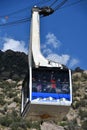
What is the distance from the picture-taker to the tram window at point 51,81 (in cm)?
2634

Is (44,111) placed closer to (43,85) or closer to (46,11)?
(43,85)

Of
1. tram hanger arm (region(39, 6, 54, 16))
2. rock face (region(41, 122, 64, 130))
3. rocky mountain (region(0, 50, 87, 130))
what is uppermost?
tram hanger arm (region(39, 6, 54, 16))

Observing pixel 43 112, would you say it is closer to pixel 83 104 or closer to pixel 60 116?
pixel 60 116

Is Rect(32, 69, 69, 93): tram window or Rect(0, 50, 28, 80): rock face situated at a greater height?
Rect(0, 50, 28, 80): rock face

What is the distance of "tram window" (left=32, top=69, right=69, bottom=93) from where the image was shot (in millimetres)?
26344

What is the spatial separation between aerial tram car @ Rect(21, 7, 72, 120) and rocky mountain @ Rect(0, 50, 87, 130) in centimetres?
2625

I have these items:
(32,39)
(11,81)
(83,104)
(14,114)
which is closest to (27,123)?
(14,114)

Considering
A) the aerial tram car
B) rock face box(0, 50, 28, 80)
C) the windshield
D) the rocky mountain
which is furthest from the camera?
rock face box(0, 50, 28, 80)

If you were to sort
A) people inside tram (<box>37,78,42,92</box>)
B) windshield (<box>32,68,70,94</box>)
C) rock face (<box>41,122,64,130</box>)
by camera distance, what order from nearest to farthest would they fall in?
1. people inside tram (<box>37,78,42,92</box>)
2. windshield (<box>32,68,70,94</box>)
3. rock face (<box>41,122,64,130</box>)

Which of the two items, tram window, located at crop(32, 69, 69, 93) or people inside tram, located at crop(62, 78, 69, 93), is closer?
tram window, located at crop(32, 69, 69, 93)

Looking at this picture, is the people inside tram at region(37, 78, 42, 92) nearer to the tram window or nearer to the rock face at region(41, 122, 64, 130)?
the tram window

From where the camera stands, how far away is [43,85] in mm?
26609

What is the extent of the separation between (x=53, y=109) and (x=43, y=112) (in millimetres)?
576

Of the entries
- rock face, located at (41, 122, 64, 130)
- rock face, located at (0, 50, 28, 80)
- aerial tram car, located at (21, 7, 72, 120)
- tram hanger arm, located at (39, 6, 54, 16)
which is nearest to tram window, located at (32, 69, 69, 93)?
aerial tram car, located at (21, 7, 72, 120)
